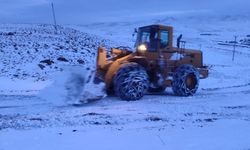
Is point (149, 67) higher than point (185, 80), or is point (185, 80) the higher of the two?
point (149, 67)

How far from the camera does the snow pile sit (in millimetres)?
13078

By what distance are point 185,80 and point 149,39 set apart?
167 cm

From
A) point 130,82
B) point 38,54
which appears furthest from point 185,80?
point 38,54

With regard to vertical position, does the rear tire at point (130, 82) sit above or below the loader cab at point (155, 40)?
below

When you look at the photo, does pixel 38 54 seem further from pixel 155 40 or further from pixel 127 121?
pixel 127 121

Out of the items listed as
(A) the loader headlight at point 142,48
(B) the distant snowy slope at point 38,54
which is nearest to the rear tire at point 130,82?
(A) the loader headlight at point 142,48

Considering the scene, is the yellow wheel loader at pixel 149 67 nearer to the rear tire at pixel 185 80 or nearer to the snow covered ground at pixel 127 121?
the rear tire at pixel 185 80

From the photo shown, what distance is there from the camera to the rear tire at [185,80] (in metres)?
15.3

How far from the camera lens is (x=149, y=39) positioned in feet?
50.1

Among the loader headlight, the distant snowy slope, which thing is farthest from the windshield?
the distant snowy slope

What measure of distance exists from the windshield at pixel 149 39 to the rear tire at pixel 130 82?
4.03 ft

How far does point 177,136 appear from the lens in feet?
30.9

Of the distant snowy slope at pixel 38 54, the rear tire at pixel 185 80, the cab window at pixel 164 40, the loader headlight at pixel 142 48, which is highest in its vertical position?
the cab window at pixel 164 40

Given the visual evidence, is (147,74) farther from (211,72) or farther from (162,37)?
(211,72)
